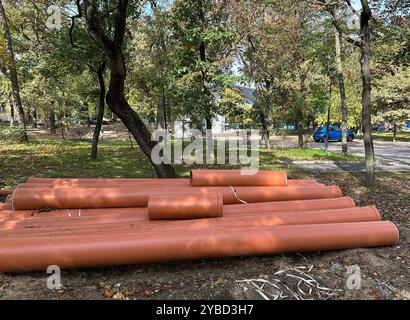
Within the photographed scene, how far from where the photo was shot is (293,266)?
380 centimetres

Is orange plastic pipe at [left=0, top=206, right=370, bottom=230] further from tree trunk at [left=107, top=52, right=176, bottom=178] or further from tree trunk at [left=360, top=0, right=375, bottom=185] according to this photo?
tree trunk at [left=360, top=0, right=375, bottom=185]

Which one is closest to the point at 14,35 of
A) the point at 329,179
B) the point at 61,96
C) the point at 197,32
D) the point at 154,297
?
the point at 61,96

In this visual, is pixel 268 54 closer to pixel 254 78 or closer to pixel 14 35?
pixel 254 78

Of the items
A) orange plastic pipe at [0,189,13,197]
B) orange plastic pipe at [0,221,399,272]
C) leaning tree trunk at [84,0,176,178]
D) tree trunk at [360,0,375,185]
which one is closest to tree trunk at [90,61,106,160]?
leaning tree trunk at [84,0,176,178]

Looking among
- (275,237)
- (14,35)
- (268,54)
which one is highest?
(14,35)

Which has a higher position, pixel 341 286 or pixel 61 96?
pixel 61 96

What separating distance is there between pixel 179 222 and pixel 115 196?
3.73 feet

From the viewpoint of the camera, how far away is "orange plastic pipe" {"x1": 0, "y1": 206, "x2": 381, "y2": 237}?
4.06 m

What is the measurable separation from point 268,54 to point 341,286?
46.4ft

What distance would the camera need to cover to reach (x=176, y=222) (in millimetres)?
4191

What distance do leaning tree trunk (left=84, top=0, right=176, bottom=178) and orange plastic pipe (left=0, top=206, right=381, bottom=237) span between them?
10.8 ft

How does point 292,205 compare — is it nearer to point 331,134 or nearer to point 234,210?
point 234,210

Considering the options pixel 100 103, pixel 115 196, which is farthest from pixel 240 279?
pixel 100 103

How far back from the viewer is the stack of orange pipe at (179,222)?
3.57 metres
